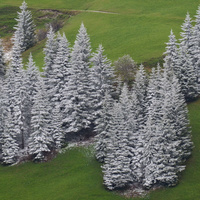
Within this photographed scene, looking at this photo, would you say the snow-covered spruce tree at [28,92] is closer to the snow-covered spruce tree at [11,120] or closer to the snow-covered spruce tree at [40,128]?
the snow-covered spruce tree at [11,120]

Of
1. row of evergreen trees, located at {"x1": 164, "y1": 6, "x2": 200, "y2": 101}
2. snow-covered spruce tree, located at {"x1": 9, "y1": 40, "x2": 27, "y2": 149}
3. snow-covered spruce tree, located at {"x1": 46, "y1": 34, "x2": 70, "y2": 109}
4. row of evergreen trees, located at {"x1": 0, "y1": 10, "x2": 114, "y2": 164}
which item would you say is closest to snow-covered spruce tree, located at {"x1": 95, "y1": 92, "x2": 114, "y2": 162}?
row of evergreen trees, located at {"x1": 0, "y1": 10, "x2": 114, "y2": 164}

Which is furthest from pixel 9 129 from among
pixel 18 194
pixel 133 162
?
pixel 133 162

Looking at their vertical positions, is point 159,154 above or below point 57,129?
above

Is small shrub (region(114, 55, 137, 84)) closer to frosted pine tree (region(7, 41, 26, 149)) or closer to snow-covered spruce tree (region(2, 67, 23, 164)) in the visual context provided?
frosted pine tree (region(7, 41, 26, 149))

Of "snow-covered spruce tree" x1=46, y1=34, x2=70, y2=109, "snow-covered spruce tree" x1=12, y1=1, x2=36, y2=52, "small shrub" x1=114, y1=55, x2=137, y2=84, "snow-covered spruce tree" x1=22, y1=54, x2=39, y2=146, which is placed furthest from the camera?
"snow-covered spruce tree" x1=12, y1=1, x2=36, y2=52

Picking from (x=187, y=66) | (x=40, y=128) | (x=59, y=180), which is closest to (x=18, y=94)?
(x=40, y=128)

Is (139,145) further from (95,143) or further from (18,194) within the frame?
(18,194)

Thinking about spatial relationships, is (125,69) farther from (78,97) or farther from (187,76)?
(78,97)
